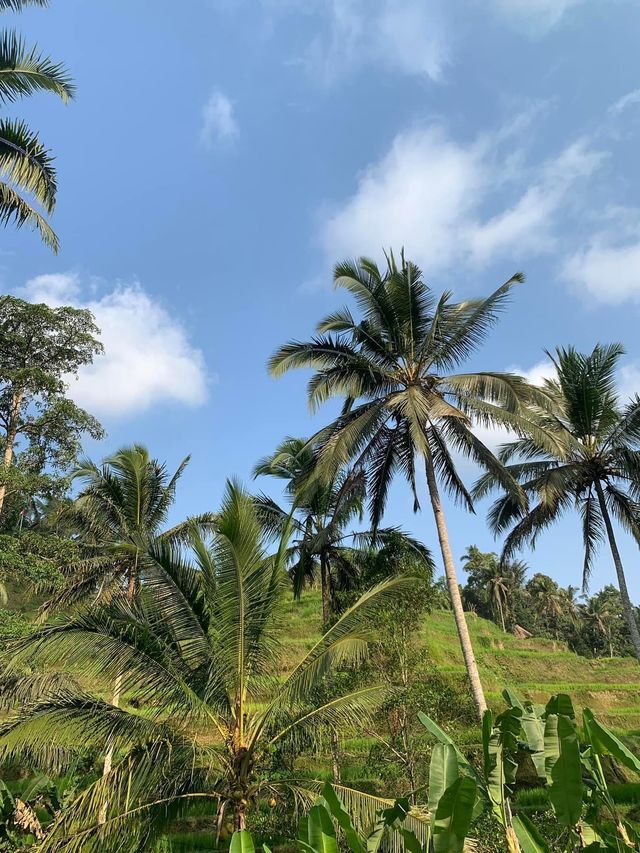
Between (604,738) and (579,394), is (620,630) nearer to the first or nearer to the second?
(579,394)

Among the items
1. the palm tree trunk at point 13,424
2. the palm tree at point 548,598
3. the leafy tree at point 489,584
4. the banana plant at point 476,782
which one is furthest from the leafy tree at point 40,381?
the palm tree at point 548,598

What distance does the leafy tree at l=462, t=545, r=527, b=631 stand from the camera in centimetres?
5403

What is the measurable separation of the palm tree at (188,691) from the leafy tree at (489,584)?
46.7 metres

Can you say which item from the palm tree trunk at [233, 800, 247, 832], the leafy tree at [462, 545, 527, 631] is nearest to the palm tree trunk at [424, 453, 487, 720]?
the palm tree trunk at [233, 800, 247, 832]

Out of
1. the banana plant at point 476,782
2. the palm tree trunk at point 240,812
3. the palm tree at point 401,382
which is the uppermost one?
the palm tree at point 401,382

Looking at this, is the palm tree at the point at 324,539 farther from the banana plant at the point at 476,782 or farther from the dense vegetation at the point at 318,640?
the banana plant at the point at 476,782

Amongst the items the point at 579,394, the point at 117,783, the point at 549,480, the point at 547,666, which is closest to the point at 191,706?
the point at 117,783

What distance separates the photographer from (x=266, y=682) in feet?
30.5

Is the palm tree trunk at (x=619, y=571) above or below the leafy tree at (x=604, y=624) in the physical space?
below

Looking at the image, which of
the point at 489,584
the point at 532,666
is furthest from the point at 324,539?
the point at 489,584

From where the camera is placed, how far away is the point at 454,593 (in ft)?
38.3

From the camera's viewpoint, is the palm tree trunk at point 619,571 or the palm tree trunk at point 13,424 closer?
the palm tree trunk at point 619,571

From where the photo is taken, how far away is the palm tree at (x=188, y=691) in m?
7.33

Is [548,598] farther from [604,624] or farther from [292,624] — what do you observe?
[292,624]
